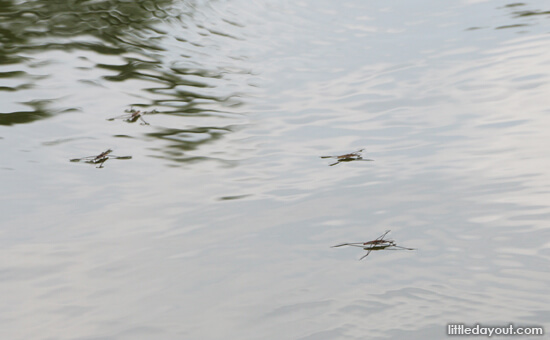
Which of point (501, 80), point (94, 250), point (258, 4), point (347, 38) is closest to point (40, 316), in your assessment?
point (94, 250)

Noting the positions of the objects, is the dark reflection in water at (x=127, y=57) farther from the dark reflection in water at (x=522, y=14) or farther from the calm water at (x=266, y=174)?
the dark reflection in water at (x=522, y=14)

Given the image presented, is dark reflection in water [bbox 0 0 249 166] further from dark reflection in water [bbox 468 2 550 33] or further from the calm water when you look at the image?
dark reflection in water [bbox 468 2 550 33]

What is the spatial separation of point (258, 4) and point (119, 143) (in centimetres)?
349

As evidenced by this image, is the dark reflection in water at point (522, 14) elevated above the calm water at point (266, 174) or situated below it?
above

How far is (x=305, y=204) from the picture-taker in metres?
3.93

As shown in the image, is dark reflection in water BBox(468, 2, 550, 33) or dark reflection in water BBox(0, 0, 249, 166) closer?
dark reflection in water BBox(0, 0, 249, 166)

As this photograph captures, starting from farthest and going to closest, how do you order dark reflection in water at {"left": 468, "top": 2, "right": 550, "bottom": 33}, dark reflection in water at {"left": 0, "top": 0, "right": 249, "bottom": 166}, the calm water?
dark reflection in water at {"left": 468, "top": 2, "right": 550, "bottom": 33}
dark reflection in water at {"left": 0, "top": 0, "right": 249, "bottom": 166}
the calm water

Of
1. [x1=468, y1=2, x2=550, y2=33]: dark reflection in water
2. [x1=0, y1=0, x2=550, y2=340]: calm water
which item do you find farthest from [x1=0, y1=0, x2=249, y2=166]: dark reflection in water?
[x1=468, y1=2, x2=550, y2=33]: dark reflection in water

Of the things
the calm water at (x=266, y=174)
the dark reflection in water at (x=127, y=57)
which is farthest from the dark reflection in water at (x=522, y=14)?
the dark reflection in water at (x=127, y=57)

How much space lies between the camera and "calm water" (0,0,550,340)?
9.78ft

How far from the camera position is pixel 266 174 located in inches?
171

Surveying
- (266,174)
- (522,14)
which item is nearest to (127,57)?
(266,174)

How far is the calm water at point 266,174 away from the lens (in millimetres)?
2980

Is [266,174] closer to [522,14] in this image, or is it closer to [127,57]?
[127,57]
